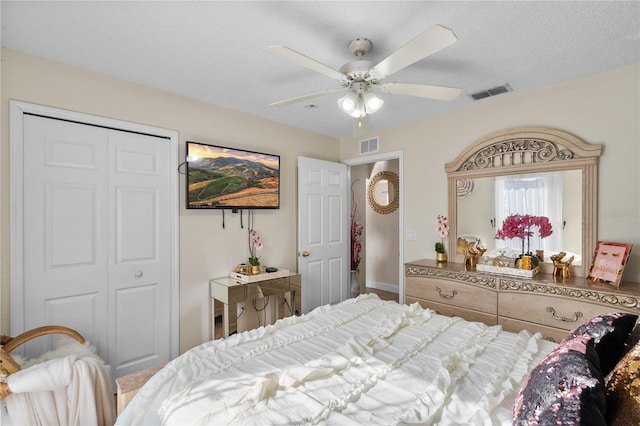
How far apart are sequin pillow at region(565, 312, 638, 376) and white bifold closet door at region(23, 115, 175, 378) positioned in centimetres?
285

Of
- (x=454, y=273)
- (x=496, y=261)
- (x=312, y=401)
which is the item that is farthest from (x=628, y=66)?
(x=312, y=401)

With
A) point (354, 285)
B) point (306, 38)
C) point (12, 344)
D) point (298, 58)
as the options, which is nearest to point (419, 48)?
point (298, 58)

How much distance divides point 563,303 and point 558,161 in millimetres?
1178

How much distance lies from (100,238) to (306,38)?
7.00 feet

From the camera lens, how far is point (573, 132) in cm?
249

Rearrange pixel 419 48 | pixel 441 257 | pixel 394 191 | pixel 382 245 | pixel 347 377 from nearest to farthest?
pixel 347 377 < pixel 419 48 < pixel 441 257 < pixel 394 191 < pixel 382 245

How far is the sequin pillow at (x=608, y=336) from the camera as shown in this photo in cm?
98

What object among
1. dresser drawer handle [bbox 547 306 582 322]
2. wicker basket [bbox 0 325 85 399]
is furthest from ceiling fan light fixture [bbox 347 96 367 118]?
wicker basket [bbox 0 325 85 399]

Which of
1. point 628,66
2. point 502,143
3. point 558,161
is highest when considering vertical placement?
point 628,66

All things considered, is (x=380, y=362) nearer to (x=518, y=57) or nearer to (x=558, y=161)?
(x=518, y=57)

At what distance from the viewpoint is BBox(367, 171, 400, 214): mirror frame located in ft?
16.9

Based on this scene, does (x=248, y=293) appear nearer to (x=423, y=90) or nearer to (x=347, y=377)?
(x=347, y=377)

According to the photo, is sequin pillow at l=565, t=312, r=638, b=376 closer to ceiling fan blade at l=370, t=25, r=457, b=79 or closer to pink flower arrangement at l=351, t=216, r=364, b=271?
ceiling fan blade at l=370, t=25, r=457, b=79

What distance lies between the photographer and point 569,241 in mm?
2527
